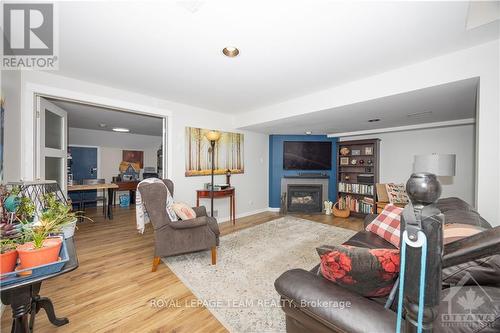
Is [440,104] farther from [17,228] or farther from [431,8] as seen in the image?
[17,228]

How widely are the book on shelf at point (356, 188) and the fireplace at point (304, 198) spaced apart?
1.70 feet

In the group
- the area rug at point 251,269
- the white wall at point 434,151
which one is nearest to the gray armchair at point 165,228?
the area rug at point 251,269

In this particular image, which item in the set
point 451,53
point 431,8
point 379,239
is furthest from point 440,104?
point 379,239

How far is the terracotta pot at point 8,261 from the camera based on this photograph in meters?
0.78

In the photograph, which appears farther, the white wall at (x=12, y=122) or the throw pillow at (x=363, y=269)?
the white wall at (x=12, y=122)

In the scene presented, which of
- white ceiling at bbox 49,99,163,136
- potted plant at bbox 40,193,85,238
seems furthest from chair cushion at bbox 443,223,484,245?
white ceiling at bbox 49,99,163,136

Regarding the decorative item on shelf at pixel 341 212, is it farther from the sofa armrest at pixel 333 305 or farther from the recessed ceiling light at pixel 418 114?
the sofa armrest at pixel 333 305

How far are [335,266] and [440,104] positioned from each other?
293 cm

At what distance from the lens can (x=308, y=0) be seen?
124 cm

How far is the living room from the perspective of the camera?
3.15 feet

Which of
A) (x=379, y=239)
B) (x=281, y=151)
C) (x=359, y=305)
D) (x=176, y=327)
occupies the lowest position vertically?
(x=176, y=327)

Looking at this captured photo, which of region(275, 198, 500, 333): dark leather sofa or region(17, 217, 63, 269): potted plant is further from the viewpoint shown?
region(17, 217, 63, 269): potted plant

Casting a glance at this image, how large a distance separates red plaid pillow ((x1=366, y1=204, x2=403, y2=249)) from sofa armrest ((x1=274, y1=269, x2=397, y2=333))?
1247 millimetres

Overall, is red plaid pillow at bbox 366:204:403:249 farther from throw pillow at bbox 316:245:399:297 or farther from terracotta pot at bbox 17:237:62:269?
terracotta pot at bbox 17:237:62:269
